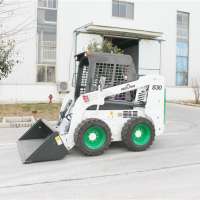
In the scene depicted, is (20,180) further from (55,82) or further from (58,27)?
(58,27)

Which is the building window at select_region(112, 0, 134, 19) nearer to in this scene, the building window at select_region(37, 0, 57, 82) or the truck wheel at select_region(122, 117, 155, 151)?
the building window at select_region(37, 0, 57, 82)

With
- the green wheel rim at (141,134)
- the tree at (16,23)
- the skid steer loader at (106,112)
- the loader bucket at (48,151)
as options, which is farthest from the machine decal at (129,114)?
the tree at (16,23)

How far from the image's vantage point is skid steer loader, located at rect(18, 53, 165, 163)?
6.16 metres

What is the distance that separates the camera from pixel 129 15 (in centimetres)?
2259

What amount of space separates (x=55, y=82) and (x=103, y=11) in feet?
21.6

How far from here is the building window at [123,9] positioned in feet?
72.0

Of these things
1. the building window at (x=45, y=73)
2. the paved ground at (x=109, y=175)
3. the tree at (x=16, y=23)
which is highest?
the tree at (x=16, y=23)

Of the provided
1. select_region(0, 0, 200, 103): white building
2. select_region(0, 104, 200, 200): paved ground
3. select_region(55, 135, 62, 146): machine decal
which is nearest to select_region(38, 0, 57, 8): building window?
select_region(0, 0, 200, 103): white building

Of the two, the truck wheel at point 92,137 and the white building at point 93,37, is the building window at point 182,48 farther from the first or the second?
the truck wheel at point 92,137

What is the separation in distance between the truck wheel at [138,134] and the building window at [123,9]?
16881mm

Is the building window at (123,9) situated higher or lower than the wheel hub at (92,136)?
higher

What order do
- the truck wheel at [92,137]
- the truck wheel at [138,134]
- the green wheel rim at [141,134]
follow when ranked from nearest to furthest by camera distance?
the truck wheel at [92,137]
the truck wheel at [138,134]
the green wheel rim at [141,134]

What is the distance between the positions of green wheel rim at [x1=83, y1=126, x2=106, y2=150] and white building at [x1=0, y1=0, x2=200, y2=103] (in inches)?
492

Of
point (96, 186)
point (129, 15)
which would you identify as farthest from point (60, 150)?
point (129, 15)
